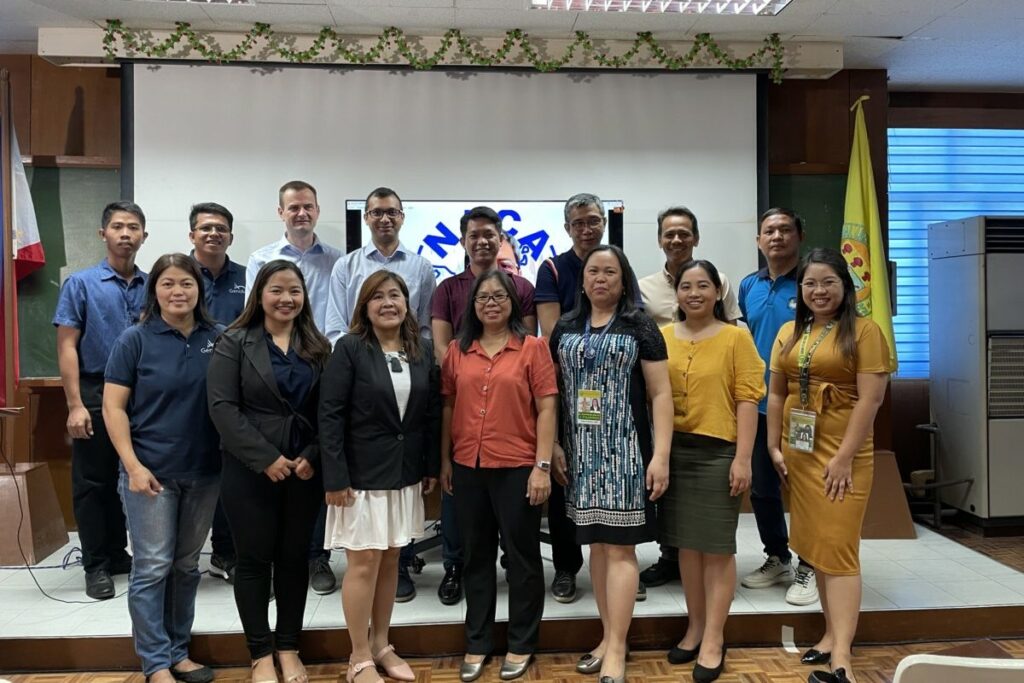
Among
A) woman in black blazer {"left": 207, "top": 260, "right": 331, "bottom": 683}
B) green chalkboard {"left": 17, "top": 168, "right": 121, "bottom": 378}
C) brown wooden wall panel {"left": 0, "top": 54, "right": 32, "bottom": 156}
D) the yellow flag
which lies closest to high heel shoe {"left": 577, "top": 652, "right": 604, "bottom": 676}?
woman in black blazer {"left": 207, "top": 260, "right": 331, "bottom": 683}

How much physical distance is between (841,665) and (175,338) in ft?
8.64

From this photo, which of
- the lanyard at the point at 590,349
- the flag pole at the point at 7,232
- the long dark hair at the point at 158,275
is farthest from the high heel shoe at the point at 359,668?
the flag pole at the point at 7,232

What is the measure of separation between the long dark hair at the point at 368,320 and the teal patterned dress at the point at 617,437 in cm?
57

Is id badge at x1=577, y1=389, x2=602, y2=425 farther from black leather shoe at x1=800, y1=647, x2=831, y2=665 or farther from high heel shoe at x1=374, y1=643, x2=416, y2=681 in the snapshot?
black leather shoe at x1=800, y1=647, x2=831, y2=665

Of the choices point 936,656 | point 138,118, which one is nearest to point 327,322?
point 138,118

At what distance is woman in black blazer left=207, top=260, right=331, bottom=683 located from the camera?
8.00ft

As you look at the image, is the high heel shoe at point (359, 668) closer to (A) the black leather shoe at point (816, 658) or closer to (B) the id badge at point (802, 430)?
(A) the black leather shoe at point (816, 658)

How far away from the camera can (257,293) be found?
253cm

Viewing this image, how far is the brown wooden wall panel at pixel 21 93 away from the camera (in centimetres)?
454

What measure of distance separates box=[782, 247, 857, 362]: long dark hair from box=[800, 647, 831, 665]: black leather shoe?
1.17 meters

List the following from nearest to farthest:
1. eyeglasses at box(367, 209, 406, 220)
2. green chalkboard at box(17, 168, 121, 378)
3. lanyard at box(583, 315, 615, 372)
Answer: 1. lanyard at box(583, 315, 615, 372)
2. eyeglasses at box(367, 209, 406, 220)
3. green chalkboard at box(17, 168, 121, 378)

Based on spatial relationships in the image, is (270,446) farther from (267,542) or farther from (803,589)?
(803,589)

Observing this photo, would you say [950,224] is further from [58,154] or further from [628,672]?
[58,154]

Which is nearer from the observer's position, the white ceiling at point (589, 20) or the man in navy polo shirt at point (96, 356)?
the man in navy polo shirt at point (96, 356)
